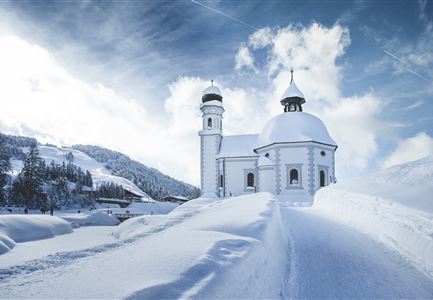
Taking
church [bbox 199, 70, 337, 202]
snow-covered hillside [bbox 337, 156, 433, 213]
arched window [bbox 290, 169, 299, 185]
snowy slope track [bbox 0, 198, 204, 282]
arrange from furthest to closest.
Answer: arched window [bbox 290, 169, 299, 185] < church [bbox 199, 70, 337, 202] < snow-covered hillside [bbox 337, 156, 433, 213] < snowy slope track [bbox 0, 198, 204, 282]

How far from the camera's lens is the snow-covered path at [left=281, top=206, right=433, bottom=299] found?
468 cm

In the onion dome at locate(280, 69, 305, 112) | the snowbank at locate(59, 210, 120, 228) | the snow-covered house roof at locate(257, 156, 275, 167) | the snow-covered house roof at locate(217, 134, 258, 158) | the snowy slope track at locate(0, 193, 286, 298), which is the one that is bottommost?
the snowbank at locate(59, 210, 120, 228)

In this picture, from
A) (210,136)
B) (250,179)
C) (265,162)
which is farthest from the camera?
(210,136)

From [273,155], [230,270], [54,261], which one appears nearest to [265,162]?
[273,155]

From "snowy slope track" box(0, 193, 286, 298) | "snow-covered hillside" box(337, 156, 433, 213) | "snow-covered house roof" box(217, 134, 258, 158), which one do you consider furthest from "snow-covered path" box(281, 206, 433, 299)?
"snow-covered house roof" box(217, 134, 258, 158)

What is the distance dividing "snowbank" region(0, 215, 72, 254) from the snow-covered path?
13162 millimetres

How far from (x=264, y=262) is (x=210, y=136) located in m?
33.0

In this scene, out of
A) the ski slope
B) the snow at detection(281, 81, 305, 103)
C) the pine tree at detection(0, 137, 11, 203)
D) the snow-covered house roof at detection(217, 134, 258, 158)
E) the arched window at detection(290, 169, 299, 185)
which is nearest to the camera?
the ski slope

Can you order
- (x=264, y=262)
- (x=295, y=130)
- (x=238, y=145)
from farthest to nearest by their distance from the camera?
(x=238, y=145)
(x=295, y=130)
(x=264, y=262)

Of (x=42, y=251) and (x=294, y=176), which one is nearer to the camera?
(x=42, y=251)

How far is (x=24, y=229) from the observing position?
51.4ft

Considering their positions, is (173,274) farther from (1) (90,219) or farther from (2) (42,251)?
(1) (90,219)

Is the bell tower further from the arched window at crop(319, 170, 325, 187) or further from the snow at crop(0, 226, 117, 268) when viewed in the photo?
the snow at crop(0, 226, 117, 268)

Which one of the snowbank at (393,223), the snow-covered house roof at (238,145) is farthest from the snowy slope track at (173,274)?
the snow-covered house roof at (238,145)
